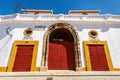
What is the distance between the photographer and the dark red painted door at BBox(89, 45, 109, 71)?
19.0 meters

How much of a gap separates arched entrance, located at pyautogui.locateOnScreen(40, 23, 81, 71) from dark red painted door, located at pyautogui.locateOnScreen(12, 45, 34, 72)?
5.41 ft

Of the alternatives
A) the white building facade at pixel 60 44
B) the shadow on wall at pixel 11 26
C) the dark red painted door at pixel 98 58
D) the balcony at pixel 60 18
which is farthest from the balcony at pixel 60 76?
the balcony at pixel 60 18

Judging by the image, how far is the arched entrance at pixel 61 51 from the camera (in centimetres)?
1969

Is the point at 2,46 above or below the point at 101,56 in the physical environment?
above

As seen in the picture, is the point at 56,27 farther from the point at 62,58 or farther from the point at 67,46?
the point at 62,58

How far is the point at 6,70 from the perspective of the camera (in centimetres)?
1872

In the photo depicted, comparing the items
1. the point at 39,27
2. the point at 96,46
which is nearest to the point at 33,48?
the point at 39,27

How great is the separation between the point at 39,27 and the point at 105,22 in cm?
895

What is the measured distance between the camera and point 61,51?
20844mm

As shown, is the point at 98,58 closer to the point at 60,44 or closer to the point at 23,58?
the point at 60,44

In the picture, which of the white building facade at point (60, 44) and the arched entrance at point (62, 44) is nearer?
the white building facade at point (60, 44)

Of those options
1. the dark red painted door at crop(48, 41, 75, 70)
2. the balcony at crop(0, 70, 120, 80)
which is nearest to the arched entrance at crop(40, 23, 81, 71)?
the dark red painted door at crop(48, 41, 75, 70)

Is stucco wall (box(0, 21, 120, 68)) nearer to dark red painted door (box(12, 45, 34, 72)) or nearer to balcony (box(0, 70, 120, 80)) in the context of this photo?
dark red painted door (box(12, 45, 34, 72))

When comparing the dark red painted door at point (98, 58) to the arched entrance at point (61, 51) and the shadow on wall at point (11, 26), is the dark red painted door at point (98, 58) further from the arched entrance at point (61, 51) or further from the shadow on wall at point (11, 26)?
the shadow on wall at point (11, 26)
